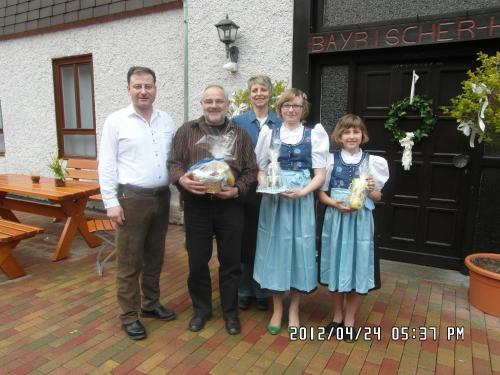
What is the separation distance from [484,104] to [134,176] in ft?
8.92

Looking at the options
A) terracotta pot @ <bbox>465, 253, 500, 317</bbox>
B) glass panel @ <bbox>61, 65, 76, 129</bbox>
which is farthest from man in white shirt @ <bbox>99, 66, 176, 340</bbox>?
glass panel @ <bbox>61, 65, 76, 129</bbox>

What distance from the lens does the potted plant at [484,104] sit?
286cm

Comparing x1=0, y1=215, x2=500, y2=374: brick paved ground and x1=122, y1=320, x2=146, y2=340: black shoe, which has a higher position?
x1=122, y1=320, x2=146, y2=340: black shoe

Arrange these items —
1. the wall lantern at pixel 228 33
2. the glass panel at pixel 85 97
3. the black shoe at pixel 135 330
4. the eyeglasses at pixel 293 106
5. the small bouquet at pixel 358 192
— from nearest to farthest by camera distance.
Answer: the small bouquet at pixel 358 192 < the eyeglasses at pixel 293 106 < the black shoe at pixel 135 330 < the wall lantern at pixel 228 33 < the glass panel at pixel 85 97

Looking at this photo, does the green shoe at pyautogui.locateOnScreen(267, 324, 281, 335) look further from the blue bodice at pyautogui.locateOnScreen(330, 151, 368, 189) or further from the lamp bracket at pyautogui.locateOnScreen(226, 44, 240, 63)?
the lamp bracket at pyautogui.locateOnScreen(226, 44, 240, 63)

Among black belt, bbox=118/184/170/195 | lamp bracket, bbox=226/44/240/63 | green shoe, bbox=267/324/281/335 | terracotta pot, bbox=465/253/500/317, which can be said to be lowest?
green shoe, bbox=267/324/281/335

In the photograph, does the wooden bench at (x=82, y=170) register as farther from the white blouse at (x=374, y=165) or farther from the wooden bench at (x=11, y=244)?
the white blouse at (x=374, y=165)

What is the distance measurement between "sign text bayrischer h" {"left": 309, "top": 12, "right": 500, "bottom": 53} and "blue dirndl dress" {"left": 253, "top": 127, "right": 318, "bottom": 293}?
1.88 m

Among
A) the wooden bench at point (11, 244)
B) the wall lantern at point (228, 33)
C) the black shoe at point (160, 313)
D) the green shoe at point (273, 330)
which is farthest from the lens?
the wall lantern at point (228, 33)

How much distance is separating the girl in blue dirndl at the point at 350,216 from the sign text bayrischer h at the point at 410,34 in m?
1.71

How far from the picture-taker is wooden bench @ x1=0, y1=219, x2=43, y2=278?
145 inches

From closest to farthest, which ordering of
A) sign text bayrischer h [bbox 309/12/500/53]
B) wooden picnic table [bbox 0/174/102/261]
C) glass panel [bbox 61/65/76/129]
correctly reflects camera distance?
1. sign text bayrischer h [bbox 309/12/500/53]
2. wooden picnic table [bbox 0/174/102/261]
3. glass panel [bbox 61/65/76/129]

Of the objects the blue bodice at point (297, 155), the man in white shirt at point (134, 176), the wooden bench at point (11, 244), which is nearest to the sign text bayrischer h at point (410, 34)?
the blue bodice at point (297, 155)

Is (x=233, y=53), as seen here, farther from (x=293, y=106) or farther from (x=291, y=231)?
(x=291, y=231)
